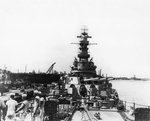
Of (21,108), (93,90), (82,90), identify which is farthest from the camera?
(82,90)

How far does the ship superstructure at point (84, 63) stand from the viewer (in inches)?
992

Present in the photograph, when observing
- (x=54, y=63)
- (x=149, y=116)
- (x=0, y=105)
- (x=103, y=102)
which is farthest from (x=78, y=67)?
(x=0, y=105)

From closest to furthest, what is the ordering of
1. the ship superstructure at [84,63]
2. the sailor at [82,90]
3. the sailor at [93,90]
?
the sailor at [93,90]
the sailor at [82,90]
the ship superstructure at [84,63]

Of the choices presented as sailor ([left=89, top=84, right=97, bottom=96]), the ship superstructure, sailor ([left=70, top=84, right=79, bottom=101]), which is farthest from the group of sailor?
the ship superstructure

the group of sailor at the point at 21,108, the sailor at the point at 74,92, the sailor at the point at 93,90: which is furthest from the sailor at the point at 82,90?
the group of sailor at the point at 21,108

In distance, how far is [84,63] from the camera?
25.9 meters

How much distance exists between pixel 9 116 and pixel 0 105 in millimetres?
722

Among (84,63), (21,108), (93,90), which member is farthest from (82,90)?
(21,108)

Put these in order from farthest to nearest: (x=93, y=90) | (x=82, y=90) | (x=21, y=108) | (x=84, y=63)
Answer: (x=84, y=63) < (x=82, y=90) < (x=93, y=90) < (x=21, y=108)

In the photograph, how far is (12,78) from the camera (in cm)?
5094

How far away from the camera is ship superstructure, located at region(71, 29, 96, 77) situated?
25.2 meters

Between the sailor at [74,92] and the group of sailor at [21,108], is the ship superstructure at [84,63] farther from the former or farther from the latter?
the group of sailor at [21,108]

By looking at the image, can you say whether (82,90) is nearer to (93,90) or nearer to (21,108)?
(93,90)

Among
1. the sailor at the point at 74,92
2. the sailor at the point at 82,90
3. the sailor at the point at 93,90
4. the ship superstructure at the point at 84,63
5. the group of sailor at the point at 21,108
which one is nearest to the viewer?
the group of sailor at the point at 21,108
